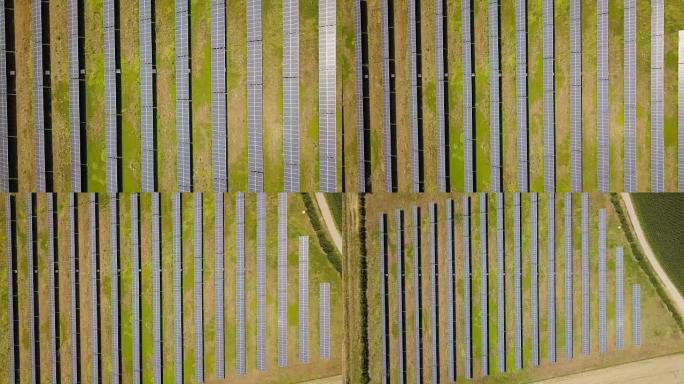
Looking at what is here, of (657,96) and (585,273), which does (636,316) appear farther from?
(657,96)

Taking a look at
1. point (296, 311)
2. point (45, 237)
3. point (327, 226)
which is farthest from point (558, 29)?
point (45, 237)

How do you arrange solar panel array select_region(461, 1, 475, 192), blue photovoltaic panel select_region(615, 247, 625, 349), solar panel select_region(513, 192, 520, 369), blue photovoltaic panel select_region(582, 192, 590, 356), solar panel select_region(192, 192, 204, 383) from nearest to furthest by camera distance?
solar panel select_region(192, 192, 204, 383) < solar panel array select_region(461, 1, 475, 192) < solar panel select_region(513, 192, 520, 369) < blue photovoltaic panel select_region(582, 192, 590, 356) < blue photovoltaic panel select_region(615, 247, 625, 349)

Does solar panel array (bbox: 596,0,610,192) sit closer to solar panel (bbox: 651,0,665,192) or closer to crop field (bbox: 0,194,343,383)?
solar panel (bbox: 651,0,665,192)

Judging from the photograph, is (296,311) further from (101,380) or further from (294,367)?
(101,380)

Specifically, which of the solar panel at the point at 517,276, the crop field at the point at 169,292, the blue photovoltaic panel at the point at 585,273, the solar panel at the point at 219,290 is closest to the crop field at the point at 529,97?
the solar panel at the point at 517,276

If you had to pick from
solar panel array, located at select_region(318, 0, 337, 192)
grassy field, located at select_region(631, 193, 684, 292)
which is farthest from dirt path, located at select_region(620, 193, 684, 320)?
solar panel array, located at select_region(318, 0, 337, 192)

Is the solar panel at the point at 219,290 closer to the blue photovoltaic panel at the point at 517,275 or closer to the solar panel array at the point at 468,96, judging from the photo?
the solar panel array at the point at 468,96
